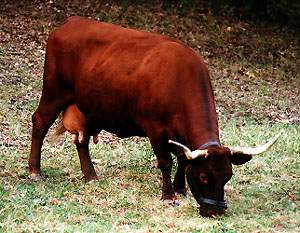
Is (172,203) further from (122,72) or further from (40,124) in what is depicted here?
(40,124)

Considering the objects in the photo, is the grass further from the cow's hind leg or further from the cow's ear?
the cow's ear

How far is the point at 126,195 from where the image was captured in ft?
20.4

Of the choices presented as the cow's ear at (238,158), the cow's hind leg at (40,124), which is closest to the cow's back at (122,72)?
the cow's hind leg at (40,124)

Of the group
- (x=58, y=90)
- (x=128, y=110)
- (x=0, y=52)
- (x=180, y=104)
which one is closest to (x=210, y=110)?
(x=180, y=104)

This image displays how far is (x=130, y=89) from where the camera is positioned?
246 inches

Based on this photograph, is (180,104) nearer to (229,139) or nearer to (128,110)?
(128,110)

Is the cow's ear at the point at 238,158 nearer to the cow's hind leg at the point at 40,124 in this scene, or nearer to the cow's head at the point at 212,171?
the cow's head at the point at 212,171

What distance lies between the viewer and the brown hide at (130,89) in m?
5.86

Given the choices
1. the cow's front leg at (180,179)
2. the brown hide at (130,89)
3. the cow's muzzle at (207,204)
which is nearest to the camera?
the cow's muzzle at (207,204)

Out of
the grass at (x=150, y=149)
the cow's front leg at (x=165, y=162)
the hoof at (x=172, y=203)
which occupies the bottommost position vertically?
the grass at (x=150, y=149)

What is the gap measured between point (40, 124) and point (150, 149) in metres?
1.78

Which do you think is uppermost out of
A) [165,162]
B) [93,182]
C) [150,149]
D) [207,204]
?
[207,204]

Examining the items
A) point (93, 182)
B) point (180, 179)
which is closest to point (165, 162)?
point (180, 179)

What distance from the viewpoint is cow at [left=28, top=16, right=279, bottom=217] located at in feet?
18.1
